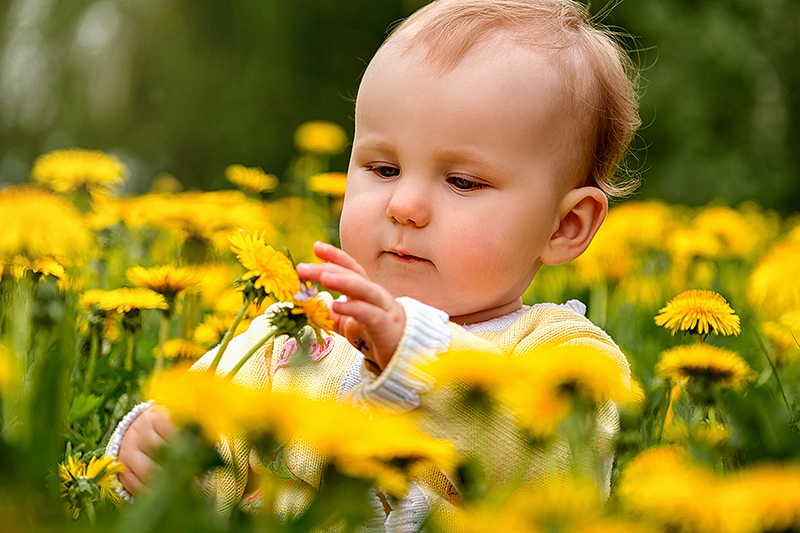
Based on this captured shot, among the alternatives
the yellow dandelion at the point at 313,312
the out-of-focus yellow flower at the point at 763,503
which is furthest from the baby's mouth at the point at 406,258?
the out-of-focus yellow flower at the point at 763,503

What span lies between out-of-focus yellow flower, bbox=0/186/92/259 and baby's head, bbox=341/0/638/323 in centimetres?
48

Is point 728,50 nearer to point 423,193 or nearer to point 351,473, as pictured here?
point 423,193

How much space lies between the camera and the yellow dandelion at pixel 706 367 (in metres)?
1.20

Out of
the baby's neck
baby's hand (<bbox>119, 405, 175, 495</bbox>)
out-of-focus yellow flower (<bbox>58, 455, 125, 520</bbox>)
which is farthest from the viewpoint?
the baby's neck

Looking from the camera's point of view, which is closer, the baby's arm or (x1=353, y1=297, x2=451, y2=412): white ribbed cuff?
(x1=353, y1=297, x2=451, y2=412): white ribbed cuff

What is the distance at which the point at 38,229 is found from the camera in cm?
89

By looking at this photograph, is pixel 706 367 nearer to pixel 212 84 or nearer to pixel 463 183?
pixel 463 183

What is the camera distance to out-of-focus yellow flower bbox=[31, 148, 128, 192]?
1.96 metres

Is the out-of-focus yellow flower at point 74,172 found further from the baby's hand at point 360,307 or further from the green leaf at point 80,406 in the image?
the baby's hand at point 360,307

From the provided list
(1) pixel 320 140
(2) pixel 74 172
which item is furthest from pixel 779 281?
(1) pixel 320 140

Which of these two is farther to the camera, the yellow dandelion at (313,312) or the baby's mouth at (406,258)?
the baby's mouth at (406,258)

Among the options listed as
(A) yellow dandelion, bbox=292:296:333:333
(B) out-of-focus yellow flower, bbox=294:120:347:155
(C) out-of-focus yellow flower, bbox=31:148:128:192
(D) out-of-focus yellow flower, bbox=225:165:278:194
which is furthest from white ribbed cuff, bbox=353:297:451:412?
(B) out-of-focus yellow flower, bbox=294:120:347:155

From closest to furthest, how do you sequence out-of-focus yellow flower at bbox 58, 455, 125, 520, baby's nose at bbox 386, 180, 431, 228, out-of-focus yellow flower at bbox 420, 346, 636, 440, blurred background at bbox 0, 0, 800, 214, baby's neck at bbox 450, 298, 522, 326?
out-of-focus yellow flower at bbox 420, 346, 636, 440 → out-of-focus yellow flower at bbox 58, 455, 125, 520 → baby's nose at bbox 386, 180, 431, 228 → baby's neck at bbox 450, 298, 522, 326 → blurred background at bbox 0, 0, 800, 214

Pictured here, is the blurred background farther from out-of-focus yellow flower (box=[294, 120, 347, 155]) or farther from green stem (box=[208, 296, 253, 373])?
green stem (box=[208, 296, 253, 373])
